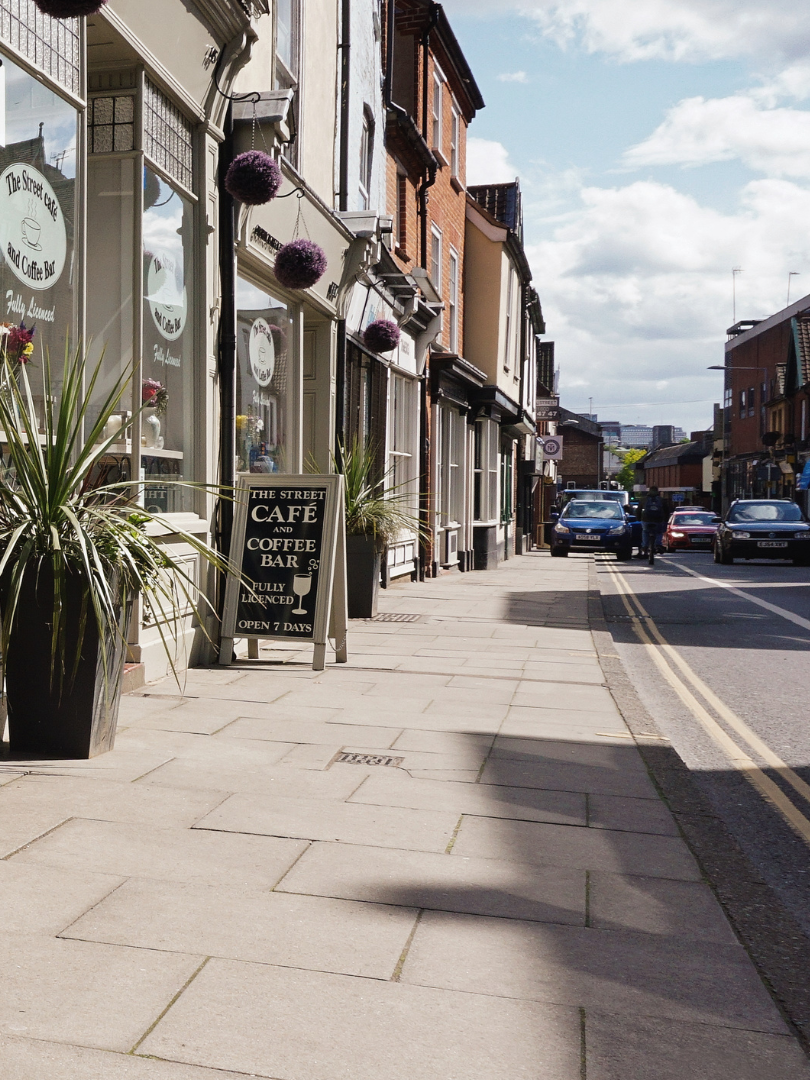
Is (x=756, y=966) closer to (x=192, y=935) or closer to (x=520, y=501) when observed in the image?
(x=192, y=935)

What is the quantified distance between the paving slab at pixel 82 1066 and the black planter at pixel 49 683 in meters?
2.42

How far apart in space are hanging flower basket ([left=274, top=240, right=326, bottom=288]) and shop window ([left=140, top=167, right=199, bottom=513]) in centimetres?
131

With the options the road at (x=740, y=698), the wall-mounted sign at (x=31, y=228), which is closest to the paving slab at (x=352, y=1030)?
the road at (x=740, y=698)

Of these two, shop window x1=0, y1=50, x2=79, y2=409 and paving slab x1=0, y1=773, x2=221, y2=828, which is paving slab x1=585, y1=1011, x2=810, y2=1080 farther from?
shop window x1=0, y1=50, x2=79, y2=409

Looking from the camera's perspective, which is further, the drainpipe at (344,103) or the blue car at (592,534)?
the blue car at (592,534)

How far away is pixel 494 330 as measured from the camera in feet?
73.7

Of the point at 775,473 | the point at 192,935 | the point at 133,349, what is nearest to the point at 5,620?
the point at 192,935

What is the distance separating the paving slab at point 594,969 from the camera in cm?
265

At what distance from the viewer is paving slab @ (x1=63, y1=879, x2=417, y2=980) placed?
9.22 feet

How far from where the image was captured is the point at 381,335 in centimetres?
1315

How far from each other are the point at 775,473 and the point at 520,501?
933 inches

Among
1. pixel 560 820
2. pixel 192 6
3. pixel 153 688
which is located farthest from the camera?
pixel 192 6

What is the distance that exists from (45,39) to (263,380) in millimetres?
4190

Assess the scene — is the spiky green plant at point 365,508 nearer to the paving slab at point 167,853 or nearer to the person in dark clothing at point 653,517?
the paving slab at point 167,853
